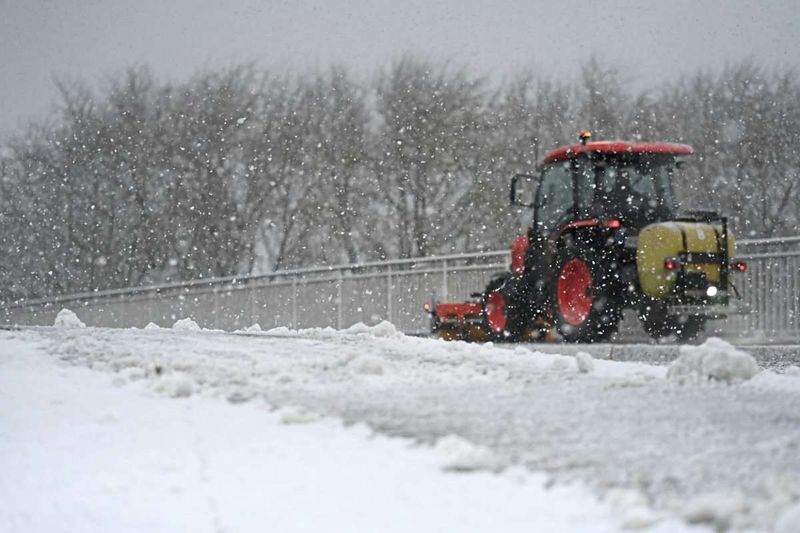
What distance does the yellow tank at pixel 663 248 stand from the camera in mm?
12469

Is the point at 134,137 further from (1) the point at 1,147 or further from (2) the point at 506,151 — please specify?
(2) the point at 506,151

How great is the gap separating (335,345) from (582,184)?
6914 millimetres

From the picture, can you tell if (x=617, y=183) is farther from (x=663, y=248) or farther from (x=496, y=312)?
(x=496, y=312)

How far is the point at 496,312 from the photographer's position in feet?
49.8

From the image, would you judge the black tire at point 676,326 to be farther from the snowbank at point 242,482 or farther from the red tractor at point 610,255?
the snowbank at point 242,482

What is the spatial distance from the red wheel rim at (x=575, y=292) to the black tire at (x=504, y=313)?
1.01 meters

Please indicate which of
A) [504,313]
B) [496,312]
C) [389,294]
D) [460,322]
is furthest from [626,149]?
[389,294]

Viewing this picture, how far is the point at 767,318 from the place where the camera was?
45.2ft

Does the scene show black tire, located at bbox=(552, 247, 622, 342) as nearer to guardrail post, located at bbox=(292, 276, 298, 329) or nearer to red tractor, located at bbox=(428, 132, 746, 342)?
red tractor, located at bbox=(428, 132, 746, 342)

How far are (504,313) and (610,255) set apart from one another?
88.6 inches

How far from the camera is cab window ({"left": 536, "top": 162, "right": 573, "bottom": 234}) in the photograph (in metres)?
14.0

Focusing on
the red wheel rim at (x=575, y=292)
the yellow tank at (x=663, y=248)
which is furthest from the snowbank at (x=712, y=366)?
the red wheel rim at (x=575, y=292)

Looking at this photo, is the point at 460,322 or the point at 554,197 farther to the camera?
the point at 460,322

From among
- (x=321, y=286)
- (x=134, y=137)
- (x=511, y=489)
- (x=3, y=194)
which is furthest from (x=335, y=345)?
(x=3, y=194)
